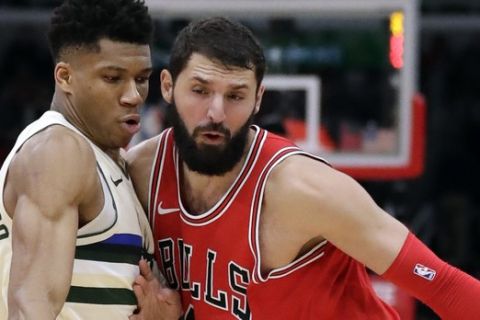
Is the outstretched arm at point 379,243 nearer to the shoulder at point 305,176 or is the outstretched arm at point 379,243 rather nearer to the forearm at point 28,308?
the shoulder at point 305,176

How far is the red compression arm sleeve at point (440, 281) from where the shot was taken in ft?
10.6

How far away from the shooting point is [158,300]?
11.3 ft

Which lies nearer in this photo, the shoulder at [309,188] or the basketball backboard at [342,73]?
the shoulder at [309,188]

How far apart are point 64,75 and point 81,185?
46 cm

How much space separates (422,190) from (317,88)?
3.23 meters

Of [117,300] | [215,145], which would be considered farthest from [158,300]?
[215,145]

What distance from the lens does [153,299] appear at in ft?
11.2

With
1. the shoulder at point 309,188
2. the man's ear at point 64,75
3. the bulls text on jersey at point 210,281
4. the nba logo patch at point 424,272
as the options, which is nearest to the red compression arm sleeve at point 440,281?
the nba logo patch at point 424,272

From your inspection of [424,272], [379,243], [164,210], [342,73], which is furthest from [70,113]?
[342,73]

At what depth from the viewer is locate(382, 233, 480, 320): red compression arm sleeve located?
3.24m

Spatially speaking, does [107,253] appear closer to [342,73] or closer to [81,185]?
[81,185]

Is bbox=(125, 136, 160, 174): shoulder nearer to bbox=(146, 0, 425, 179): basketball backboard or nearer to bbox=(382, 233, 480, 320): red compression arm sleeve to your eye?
bbox=(382, 233, 480, 320): red compression arm sleeve

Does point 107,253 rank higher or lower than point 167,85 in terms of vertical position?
lower

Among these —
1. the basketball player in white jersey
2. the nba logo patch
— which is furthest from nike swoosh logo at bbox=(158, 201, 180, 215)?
the nba logo patch
